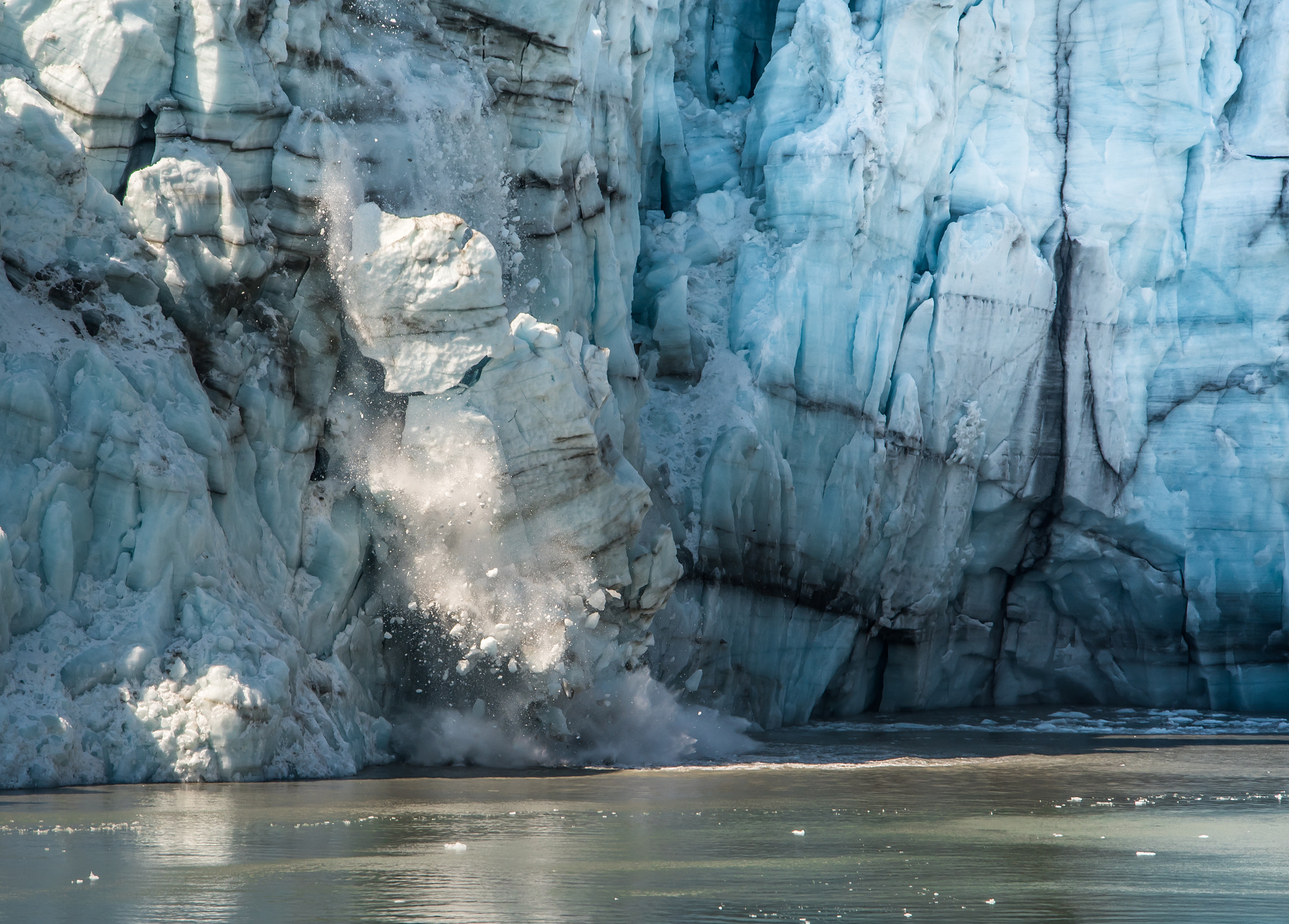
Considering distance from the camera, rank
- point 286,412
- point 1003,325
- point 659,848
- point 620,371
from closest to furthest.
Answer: point 659,848
point 286,412
point 620,371
point 1003,325

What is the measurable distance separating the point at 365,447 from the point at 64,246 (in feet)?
9.89

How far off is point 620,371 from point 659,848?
9.14 m

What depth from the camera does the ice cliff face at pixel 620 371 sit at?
1145 cm

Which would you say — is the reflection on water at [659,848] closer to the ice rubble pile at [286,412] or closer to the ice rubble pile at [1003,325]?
the ice rubble pile at [286,412]

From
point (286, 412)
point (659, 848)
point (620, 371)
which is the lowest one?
point (659, 848)

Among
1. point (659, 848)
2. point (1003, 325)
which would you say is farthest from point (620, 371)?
point (659, 848)

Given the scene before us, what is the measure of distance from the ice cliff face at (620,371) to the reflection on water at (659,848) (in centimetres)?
151

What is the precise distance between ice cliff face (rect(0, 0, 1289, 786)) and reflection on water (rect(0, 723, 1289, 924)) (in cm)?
151

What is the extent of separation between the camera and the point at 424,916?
577cm

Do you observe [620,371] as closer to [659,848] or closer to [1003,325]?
[1003,325]

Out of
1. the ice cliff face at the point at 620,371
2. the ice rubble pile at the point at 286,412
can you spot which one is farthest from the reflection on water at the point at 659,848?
the ice cliff face at the point at 620,371

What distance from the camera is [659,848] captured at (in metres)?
7.82

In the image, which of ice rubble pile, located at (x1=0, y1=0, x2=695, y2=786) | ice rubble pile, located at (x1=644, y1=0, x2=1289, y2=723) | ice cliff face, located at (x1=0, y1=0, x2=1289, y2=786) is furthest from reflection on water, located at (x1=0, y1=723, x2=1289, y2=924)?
ice rubble pile, located at (x1=644, y1=0, x2=1289, y2=723)

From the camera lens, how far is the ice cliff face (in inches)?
451
